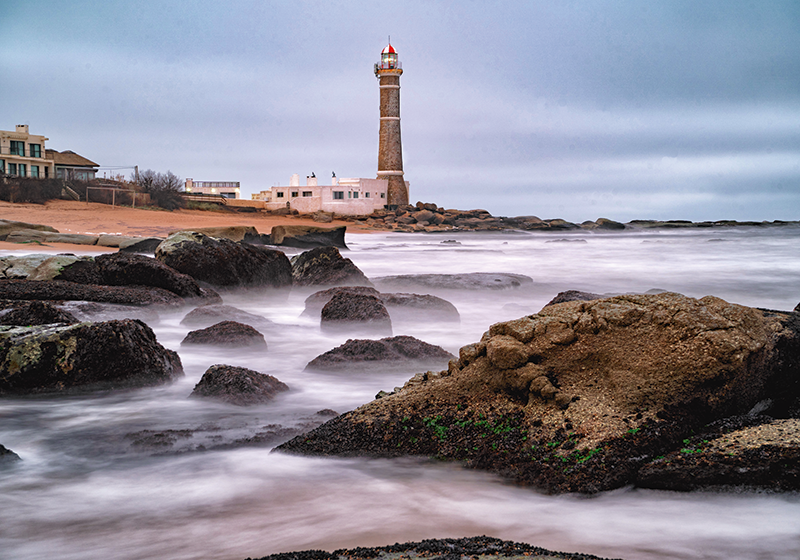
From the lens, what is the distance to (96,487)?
133 inches

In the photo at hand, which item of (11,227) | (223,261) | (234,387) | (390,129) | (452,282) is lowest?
(234,387)

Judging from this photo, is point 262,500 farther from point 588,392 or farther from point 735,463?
point 735,463

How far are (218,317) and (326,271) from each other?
13.2ft

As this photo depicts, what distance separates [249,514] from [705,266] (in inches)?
871

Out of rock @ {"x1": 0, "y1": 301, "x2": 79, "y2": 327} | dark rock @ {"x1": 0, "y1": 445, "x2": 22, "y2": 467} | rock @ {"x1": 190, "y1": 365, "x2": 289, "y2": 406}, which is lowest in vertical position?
dark rock @ {"x1": 0, "y1": 445, "x2": 22, "y2": 467}

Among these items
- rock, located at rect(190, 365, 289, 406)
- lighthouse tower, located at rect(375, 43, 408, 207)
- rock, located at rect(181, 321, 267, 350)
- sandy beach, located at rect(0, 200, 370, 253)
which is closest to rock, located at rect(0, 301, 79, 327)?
rock, located at rect(181, 321, 267, 350)

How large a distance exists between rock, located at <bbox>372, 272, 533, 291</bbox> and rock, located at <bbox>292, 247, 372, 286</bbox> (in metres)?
0.50

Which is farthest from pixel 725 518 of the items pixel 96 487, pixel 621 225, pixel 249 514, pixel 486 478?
pixel 621 225

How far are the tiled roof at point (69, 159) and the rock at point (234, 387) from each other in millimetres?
50401

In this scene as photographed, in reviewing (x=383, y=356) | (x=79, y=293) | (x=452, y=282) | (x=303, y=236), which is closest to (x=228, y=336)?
(x=383, y=356)

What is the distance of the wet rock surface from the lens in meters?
2.04

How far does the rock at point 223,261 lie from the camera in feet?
32.8

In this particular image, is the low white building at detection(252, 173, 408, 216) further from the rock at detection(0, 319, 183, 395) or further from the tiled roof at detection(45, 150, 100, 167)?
the rock at detection(0, 319, 183, 395)

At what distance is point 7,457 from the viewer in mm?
3672
